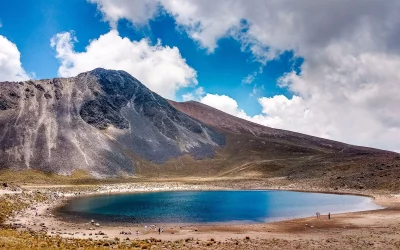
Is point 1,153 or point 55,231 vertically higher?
point 1,153

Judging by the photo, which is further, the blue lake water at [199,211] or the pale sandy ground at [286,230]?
the blue lake water at [199,211]

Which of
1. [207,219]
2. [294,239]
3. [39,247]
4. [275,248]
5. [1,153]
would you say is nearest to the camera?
[39,247]

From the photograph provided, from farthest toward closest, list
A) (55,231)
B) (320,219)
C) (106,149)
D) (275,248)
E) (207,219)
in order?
(106,149) < (207,219) < (320,219) < (55,231) < (275,248)

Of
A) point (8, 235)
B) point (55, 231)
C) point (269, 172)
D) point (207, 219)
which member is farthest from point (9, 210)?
point (269, 172)

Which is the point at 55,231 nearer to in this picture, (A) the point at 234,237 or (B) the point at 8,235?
(B) the point at 8,235

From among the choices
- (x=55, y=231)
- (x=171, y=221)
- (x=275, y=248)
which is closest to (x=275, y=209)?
(x=171, y=221)

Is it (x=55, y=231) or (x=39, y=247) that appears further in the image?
(x=55, y=231)

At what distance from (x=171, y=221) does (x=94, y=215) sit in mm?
16784

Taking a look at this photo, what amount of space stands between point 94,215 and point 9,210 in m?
14.4

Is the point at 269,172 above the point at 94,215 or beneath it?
above

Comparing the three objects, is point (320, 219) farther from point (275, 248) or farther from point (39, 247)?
point (39, 247)

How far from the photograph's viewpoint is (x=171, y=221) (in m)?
58.5

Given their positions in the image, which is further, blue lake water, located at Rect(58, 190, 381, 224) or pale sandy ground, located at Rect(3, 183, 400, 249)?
blue lake water, located at Rect(58, 190, 381, 224)

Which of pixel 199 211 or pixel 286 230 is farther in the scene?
pixel 199 211
